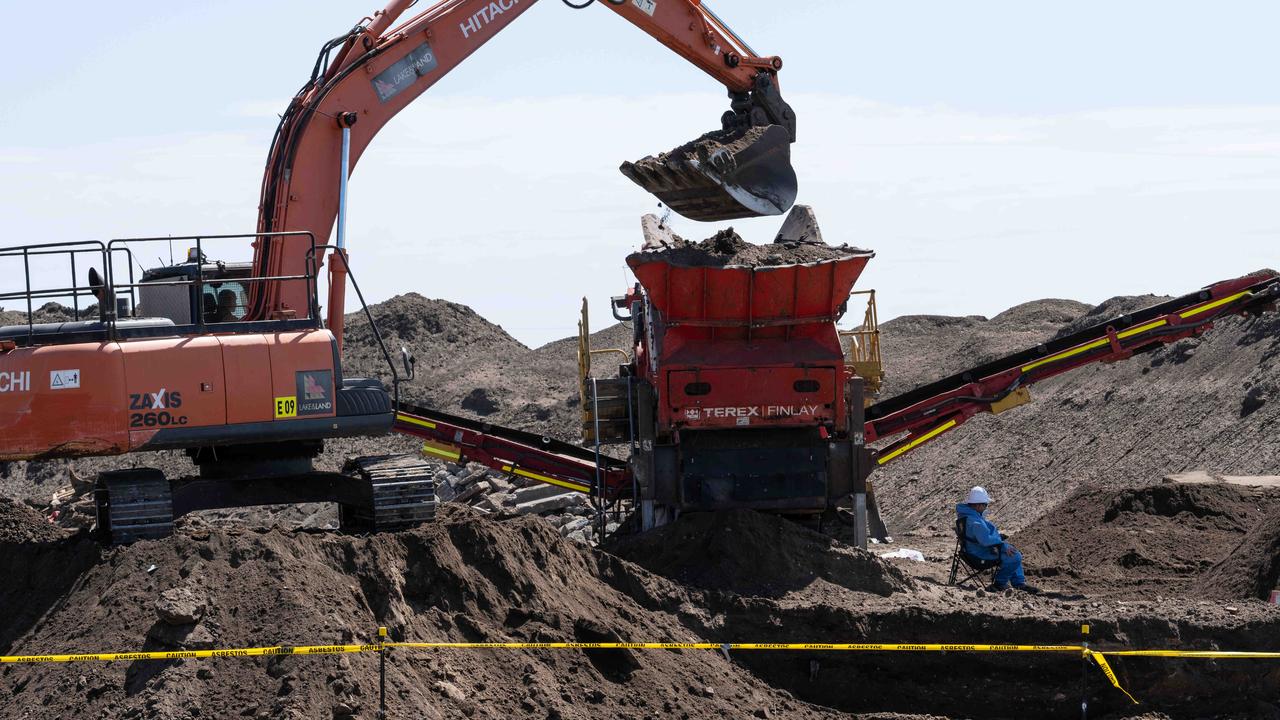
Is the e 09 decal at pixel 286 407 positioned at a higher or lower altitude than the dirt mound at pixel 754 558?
higher

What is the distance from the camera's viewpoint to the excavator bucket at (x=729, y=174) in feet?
47.9

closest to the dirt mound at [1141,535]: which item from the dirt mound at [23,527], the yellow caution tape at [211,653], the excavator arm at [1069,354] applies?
the excavator arm at [1069,354]

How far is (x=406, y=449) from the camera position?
26891 mm

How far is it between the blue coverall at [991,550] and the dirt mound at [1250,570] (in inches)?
58.1

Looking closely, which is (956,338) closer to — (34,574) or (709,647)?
(709,647)

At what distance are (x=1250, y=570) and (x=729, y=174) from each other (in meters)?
5.71

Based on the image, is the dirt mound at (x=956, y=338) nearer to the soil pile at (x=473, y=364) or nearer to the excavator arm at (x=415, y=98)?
the soil pile at (x=473, y=364)

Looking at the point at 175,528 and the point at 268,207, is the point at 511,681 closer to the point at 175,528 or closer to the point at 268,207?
the point at 175,528

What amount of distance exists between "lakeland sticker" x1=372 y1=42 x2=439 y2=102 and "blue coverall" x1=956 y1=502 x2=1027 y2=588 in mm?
6014

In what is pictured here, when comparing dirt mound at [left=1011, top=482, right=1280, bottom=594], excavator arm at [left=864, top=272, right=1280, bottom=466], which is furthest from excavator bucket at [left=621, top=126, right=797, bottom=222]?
dirt mound at [left=1011, top=482, right=1280, bottom=594]

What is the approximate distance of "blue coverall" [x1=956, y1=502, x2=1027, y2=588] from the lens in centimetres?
1341

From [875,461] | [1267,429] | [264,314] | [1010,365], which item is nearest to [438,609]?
[264,314]

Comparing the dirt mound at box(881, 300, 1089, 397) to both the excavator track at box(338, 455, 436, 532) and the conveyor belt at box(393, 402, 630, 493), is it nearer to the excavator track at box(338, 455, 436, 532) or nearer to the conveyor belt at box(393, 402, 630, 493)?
the conveyor belt at box(393, 402, 630, 493)

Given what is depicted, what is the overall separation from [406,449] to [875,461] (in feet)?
43.7
